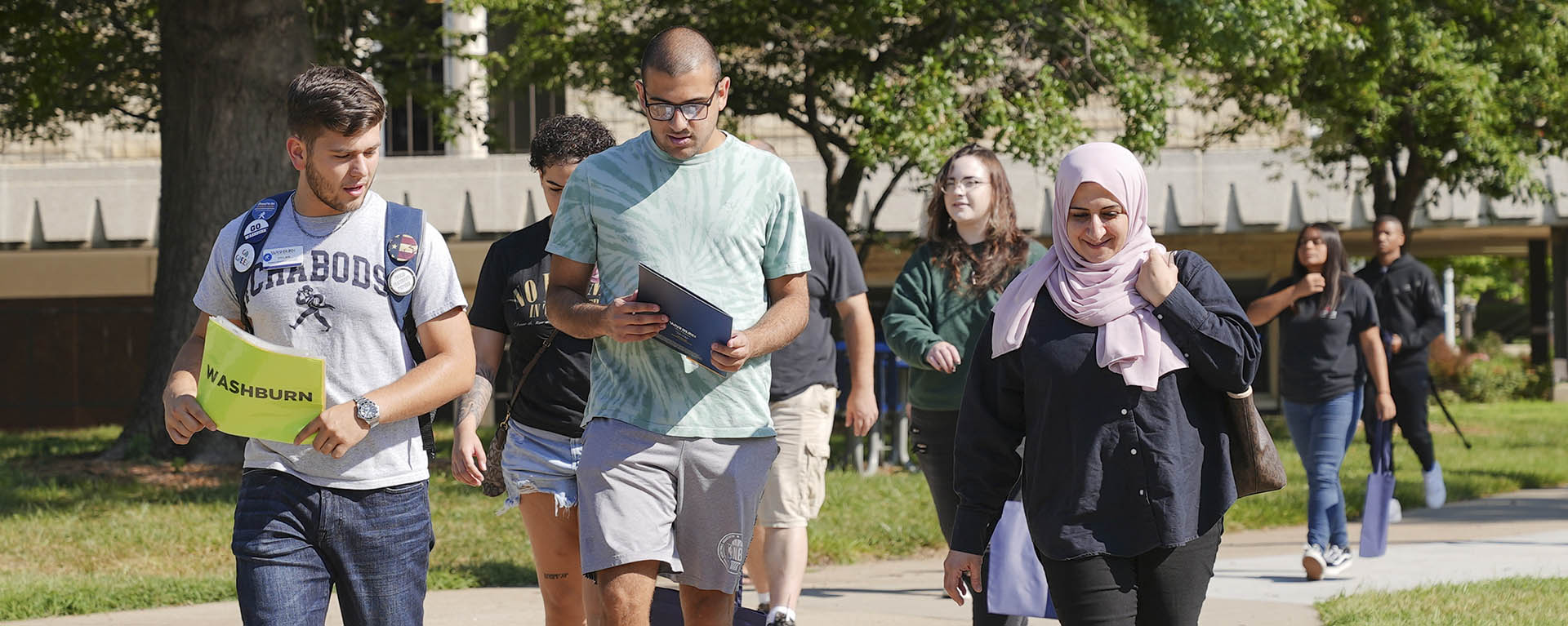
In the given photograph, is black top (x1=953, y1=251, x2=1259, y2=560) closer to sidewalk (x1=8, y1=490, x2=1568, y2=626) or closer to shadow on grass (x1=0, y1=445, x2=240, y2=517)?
sidewalk (x1=8, y1=490, x2=1568, y2=626)


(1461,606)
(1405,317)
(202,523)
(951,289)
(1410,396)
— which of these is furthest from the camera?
(1410,396)

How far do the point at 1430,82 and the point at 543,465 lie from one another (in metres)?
13.1

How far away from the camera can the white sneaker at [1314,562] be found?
7707mm

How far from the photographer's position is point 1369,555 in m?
8.00

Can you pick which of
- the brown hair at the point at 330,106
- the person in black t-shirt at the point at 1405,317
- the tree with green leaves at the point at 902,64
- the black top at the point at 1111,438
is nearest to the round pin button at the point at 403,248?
the brown hair at the point at 330,106

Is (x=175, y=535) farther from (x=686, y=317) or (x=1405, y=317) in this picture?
(x=1405, y=317)

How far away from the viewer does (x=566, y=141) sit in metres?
5.07

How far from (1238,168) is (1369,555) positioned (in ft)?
50.5

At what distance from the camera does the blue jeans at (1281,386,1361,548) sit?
7734 millimetres

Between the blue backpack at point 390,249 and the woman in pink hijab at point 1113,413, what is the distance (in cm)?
137

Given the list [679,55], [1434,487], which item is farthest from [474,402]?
[1434,487]

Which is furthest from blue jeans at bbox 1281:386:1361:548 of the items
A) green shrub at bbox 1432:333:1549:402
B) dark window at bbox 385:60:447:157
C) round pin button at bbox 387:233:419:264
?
green shrub at bbox 1432:333:1549:402

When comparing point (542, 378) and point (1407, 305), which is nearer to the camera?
point (542, 378)

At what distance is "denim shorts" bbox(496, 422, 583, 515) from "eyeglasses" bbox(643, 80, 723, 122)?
1.40 metres
